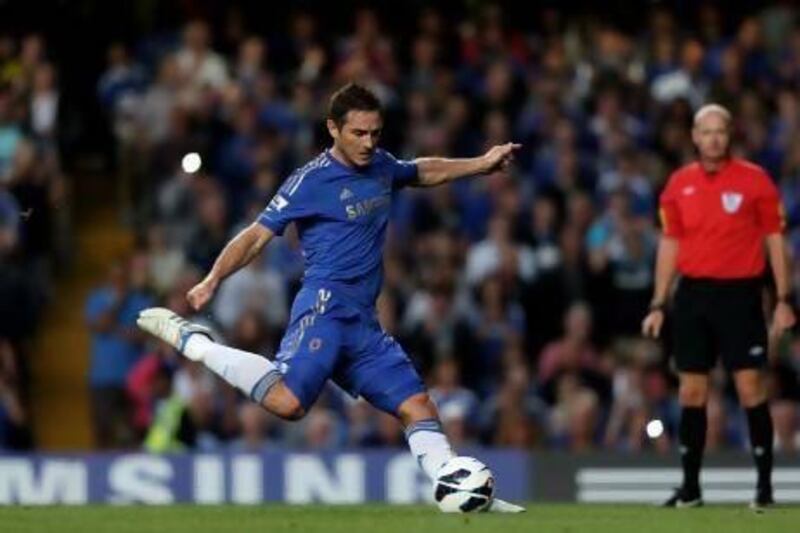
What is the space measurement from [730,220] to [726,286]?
40 cm

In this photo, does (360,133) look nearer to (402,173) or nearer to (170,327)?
(402,173)

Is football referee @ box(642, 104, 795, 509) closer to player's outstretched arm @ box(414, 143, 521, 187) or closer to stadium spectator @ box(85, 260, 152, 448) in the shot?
player's outstretched arm @ box(414, 143, 521, 187)

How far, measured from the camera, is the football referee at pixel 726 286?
Answer: 16.1 meters

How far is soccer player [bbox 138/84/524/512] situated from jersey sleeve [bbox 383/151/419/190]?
2.7 inches

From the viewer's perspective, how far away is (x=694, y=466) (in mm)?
16234

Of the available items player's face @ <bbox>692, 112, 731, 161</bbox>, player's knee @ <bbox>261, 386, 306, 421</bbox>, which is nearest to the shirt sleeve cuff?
player's knee @ <bbox>261, 386, 306, 421</bbox>

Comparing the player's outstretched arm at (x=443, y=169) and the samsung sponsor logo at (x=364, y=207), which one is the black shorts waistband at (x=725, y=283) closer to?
the player's outstretched arm at (x=443, y=169)

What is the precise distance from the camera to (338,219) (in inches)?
579

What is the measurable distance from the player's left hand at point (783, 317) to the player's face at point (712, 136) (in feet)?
3.18

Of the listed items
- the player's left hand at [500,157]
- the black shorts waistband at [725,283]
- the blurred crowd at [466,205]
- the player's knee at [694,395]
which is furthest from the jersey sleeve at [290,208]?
the blurred crowd at [466,205]

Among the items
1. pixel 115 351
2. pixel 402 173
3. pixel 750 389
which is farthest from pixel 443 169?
pixel 115 351

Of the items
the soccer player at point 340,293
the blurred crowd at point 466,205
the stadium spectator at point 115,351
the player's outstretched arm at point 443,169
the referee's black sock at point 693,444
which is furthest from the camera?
the stadium spectator at point 115,351

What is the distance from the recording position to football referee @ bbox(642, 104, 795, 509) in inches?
634

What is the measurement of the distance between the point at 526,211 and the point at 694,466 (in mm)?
7292
